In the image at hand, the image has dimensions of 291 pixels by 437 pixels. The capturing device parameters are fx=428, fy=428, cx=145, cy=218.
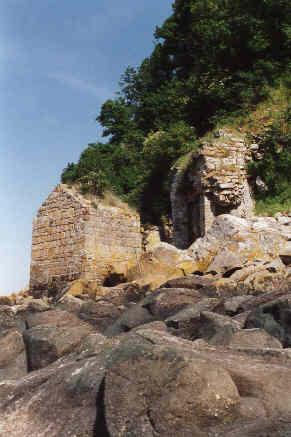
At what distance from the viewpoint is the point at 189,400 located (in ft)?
7.46

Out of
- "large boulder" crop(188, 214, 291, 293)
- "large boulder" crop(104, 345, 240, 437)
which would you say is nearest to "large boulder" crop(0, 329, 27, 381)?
"large boulder" crop(104, 345, 240, 437)

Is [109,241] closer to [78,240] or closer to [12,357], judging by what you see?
[78,240]

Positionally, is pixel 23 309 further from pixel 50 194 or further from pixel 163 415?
pixel 163 415

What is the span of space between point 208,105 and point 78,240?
9938 mm

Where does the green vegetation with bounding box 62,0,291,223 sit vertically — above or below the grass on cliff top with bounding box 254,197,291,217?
above

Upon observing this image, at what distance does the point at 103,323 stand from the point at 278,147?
942 cm

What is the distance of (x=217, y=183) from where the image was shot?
13289 millimetres

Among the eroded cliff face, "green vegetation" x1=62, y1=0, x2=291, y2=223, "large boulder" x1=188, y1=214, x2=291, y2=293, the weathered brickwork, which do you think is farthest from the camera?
"green vegetation" x1=62, y1=0, x2=291, y2=223

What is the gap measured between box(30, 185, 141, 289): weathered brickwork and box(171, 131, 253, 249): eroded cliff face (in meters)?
2.10

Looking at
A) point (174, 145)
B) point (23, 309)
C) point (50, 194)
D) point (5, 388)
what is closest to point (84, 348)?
point (5, 388)

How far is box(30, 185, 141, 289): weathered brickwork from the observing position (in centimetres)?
1215

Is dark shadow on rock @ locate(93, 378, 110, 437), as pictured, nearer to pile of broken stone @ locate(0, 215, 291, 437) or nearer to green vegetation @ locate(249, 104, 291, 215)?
pile of broken stone @ locate(0, 215, 291, 437)

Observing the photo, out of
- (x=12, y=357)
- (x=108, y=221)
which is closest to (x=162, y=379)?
(x=12, y=357)

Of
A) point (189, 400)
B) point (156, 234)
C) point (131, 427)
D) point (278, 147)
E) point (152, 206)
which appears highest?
point (278, 147)
